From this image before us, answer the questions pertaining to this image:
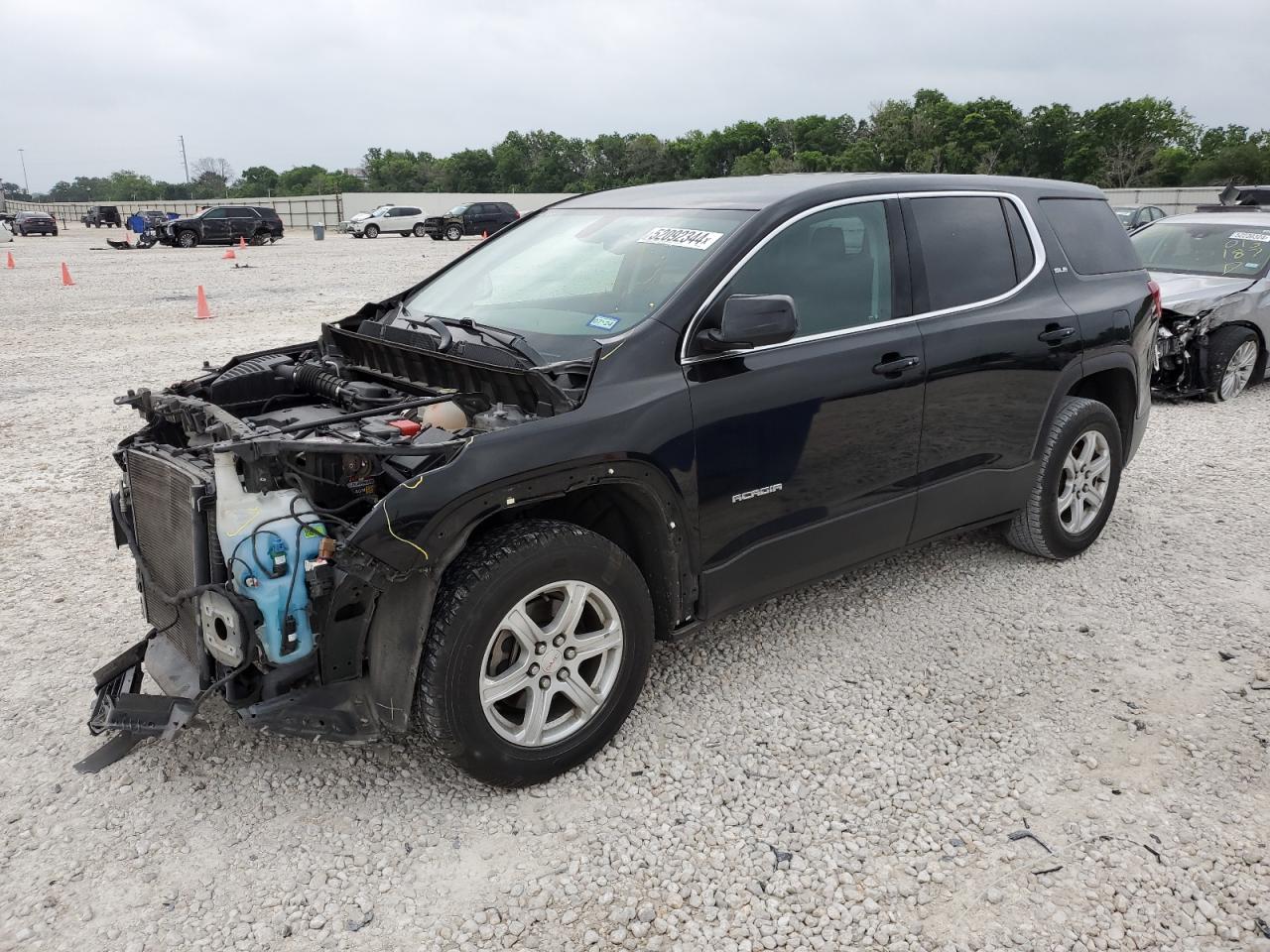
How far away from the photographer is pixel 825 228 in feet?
12.6

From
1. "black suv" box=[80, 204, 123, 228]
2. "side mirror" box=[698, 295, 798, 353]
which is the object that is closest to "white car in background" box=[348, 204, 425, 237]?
"black suv" box=[80, 204, 123, 228]

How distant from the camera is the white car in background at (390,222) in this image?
42.8 metres

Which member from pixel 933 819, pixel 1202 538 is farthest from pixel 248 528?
pixel 1202 538

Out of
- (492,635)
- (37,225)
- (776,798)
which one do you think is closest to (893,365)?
(776,798)

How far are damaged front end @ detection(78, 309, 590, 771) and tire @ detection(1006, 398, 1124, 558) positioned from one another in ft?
8.93

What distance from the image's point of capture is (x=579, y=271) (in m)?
4.04

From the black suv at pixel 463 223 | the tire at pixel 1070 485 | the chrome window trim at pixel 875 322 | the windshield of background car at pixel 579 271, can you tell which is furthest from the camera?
the black suv at pixel 463 223

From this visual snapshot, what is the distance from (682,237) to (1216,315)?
7.19 m

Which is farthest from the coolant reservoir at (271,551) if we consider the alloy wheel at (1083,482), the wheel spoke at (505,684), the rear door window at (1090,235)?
the rear door window at (1090,235)

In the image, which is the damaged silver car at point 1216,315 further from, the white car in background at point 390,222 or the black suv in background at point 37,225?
the black suv in background at point 37,225

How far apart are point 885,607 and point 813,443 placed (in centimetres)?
129

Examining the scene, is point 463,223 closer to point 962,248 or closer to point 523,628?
point 962,248

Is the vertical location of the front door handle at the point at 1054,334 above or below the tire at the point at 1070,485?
above

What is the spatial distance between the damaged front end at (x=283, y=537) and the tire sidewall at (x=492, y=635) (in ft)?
0.82
